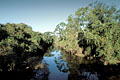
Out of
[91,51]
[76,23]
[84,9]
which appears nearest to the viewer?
[91,51]

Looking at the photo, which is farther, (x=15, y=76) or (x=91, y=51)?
(x=91, y=51)

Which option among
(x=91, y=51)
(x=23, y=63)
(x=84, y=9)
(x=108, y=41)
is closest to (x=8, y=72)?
(x=23, y=63)

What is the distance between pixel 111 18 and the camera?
36.3 m

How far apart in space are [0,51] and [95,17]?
116ft

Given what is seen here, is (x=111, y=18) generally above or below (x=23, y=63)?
above

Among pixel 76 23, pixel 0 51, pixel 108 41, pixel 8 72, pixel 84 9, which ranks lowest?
pixel 8 72

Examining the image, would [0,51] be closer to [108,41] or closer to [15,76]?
[15,76]

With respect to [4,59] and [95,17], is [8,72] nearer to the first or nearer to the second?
[4,59]

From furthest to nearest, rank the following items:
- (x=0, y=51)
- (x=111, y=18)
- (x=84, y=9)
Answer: (x=84, y=9), (x=111, y=18), (x=0, y=51)

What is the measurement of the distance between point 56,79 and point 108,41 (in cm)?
1777

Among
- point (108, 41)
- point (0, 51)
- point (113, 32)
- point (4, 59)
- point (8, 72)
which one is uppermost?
point (113, 32)

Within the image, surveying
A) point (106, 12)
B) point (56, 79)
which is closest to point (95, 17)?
point (106, 12)

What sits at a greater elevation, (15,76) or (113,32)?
(113,32)

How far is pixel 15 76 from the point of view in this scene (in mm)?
21984
